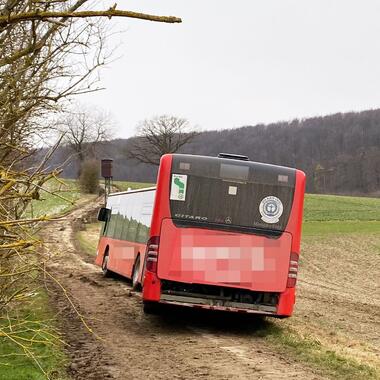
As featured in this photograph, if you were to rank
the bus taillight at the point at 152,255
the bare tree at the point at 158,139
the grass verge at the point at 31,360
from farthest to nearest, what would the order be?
the bare tree at the point at 158,139 < the bus taillight at the point at 152,255 < the grass verge at the point at 31,360

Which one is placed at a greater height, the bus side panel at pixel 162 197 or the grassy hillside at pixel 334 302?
the bus side panel at pixel 162 197

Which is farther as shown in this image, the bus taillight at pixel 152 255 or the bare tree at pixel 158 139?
the bare tree at pixel 158 139

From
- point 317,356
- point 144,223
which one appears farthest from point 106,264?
point 317,356

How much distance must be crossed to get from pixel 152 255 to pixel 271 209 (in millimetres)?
2167

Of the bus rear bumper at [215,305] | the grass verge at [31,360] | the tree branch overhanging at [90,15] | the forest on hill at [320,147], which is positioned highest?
the forest on hill at [320,147]

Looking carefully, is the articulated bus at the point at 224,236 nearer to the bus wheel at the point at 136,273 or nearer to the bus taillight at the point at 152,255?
the bus taillight at the point at 152,255

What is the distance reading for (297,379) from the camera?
24.5ft

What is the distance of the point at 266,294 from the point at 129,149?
70.5m

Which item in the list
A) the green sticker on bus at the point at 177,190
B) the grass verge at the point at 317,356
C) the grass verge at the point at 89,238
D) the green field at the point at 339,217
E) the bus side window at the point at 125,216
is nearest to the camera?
the grass verge at the point at 317,356

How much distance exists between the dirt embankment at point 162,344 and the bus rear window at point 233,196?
1.87 metres

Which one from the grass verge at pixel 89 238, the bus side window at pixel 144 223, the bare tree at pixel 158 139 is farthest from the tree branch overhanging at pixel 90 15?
the bare tree at pixel 158 139

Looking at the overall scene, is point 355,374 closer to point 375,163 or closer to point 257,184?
point 257,184

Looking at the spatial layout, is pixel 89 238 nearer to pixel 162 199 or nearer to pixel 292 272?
pixel 162 199

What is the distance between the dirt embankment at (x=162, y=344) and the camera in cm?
793
